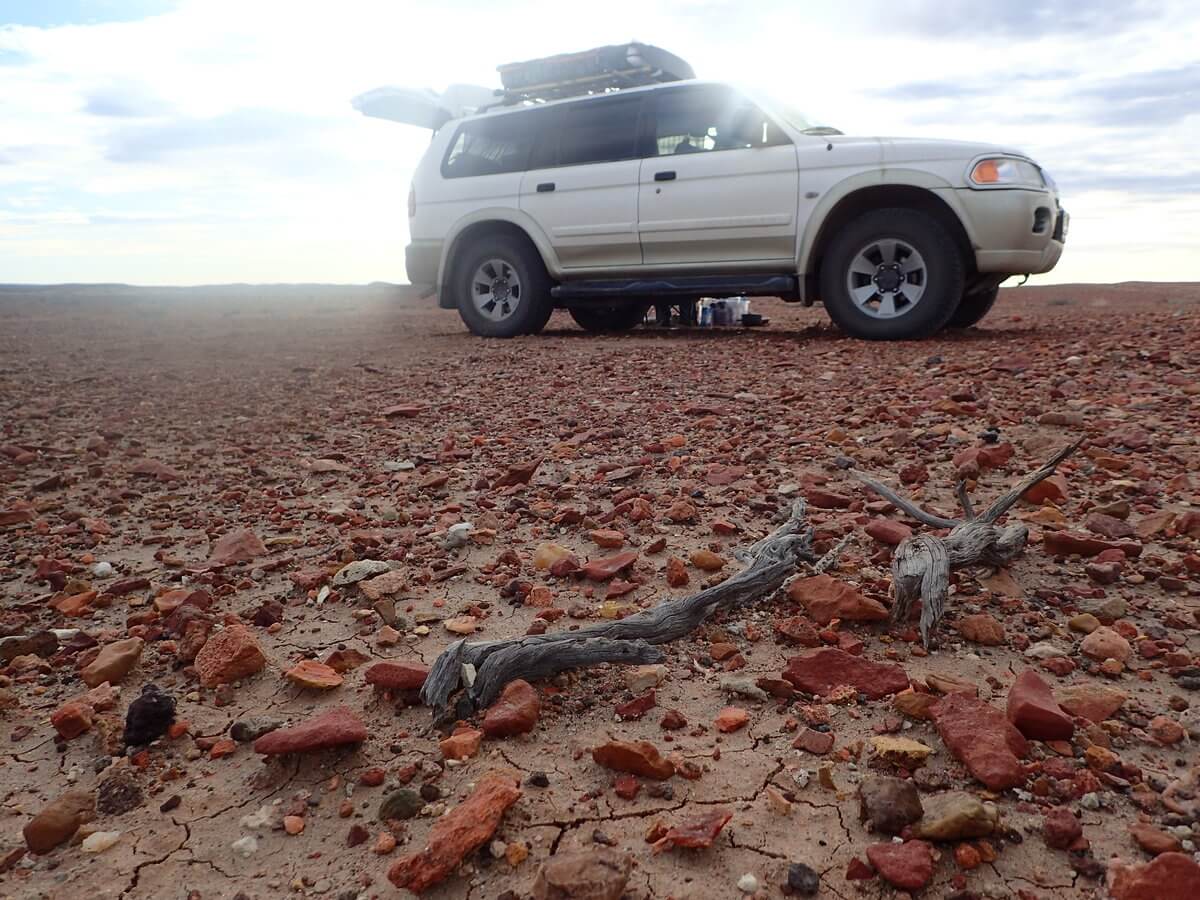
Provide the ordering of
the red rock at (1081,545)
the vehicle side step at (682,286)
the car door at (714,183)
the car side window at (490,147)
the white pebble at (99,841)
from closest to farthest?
the white pebble at (99,841) → the red rock at (1081,545) → the car door at (714,183) → the vehicle side step at (682,286) → the car side window at (490,147)

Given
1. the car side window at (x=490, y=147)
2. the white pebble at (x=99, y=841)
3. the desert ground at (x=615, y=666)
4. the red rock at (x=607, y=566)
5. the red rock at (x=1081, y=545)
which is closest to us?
the desert ground at (x=615, y=666)

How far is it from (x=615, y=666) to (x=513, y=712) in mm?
334

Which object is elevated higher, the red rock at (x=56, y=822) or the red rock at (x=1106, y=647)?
the red rock at (x=1106, y=647)

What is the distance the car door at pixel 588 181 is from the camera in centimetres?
732

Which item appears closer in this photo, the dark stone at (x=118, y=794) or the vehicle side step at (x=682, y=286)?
the dark stone at (x=118, y=794)

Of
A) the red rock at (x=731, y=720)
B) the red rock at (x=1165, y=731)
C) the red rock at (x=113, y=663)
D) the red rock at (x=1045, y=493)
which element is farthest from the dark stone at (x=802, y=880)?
the red rock at (x=1045, y=493)

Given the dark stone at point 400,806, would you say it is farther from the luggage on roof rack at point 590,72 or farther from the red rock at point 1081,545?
the luggage on roof rack at point 590,72

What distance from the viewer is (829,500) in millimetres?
3125

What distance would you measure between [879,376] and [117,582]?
13.5 feet

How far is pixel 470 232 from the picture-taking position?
8.18 m

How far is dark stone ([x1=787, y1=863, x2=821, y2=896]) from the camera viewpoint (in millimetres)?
1415

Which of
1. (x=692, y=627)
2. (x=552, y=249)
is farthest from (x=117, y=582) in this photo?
(x=552, y=249)

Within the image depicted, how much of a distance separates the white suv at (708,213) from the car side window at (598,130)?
1 cm

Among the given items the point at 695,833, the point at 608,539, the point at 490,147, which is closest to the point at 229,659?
the point at 608,539
